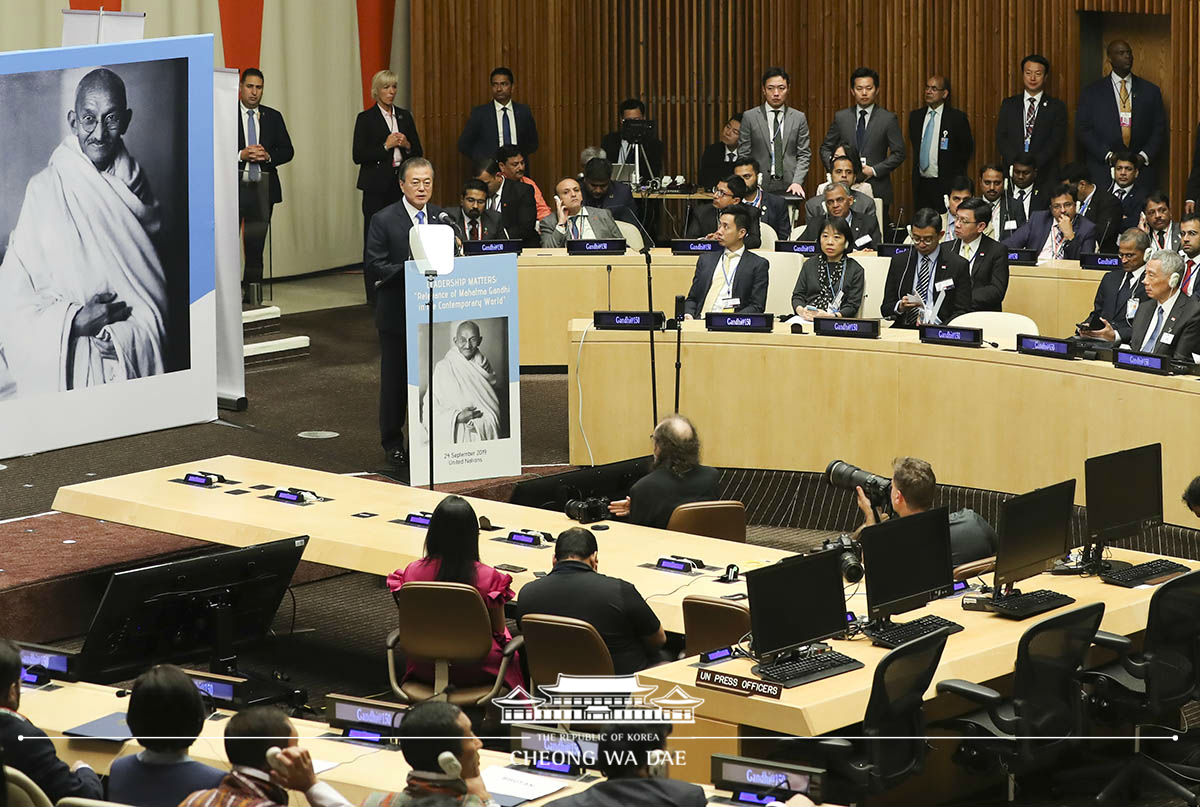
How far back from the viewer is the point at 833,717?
15.9 ft

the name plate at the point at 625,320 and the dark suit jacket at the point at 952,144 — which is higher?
the dark suit jacket at the point at 952,144

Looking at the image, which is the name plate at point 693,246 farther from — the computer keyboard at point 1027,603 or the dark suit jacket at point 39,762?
the dark suit jacket at point 39,762

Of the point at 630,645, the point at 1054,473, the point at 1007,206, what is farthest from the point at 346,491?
the point at 1007,206

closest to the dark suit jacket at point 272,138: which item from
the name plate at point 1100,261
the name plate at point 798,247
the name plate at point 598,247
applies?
the name plate at point 598,247

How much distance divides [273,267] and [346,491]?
784cm

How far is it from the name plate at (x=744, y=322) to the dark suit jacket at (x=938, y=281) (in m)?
1.00

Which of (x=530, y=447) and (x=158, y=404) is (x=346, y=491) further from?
(x=530, y=447)

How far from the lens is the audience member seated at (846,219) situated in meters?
11.2

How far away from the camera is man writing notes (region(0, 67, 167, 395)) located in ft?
18.2

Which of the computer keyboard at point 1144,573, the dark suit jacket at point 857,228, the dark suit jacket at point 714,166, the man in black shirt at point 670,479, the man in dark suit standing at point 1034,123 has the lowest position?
the computer keyboard at point 1144,573

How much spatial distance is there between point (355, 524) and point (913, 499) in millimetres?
2249

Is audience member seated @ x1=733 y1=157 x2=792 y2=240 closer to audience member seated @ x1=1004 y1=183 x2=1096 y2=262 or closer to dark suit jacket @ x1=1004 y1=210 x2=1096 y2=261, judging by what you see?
dark suit jacket @ x1=1004 y1=210 x2=1096 y2=261

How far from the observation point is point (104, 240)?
5816mm

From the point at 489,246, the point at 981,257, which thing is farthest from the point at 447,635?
the point at 981,257
